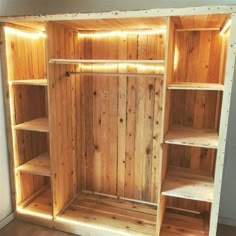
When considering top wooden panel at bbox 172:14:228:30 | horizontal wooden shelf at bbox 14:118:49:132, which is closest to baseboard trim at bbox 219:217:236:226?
top wooden panel at bbox 172:14:228:30

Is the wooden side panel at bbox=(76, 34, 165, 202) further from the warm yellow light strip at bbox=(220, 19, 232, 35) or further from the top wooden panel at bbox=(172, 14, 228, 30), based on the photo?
the warm yellow light strip at bbox=(220, 19, 232, 35)

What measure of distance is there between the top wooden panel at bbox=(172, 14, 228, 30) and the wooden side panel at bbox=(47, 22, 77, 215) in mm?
1007

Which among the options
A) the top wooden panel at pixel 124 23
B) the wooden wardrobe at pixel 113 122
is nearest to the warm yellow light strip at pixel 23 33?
the wooden wardrobe at pixel 113 122

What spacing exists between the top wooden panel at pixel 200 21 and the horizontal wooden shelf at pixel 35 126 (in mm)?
1453

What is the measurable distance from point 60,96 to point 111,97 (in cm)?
54

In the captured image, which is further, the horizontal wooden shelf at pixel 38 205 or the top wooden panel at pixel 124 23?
the horizontal wooden shelf at pixel 38 205

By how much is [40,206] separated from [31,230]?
260 mm

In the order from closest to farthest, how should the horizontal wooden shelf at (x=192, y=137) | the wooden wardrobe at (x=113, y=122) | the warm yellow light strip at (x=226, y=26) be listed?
the warm yellow light strip at (x=226, y=26)
the horizontal wooden shelf at (x=192, y=137)
the wooden wardrobe at (x=113, y=122)

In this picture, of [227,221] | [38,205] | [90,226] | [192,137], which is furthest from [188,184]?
[38,205]

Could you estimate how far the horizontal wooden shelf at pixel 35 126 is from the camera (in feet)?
7.52

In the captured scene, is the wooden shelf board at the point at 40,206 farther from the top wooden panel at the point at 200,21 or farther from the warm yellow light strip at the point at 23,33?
the top wooden panel at the point at 200,21

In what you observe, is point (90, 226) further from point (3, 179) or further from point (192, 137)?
point (192, 137)

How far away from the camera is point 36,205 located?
2578mm

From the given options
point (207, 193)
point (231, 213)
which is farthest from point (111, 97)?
point (231, 213)
